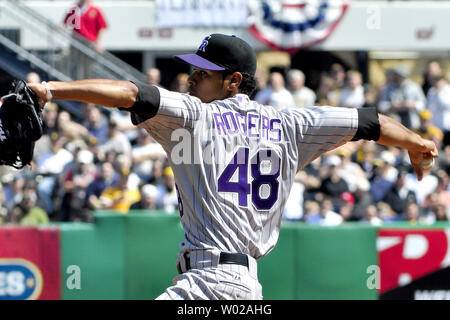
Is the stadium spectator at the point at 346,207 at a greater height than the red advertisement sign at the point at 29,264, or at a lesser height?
greater

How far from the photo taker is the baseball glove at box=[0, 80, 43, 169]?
393 cm

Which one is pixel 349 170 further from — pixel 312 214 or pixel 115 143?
pixel 115 143

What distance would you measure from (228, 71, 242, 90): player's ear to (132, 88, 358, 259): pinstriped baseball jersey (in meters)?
0.06

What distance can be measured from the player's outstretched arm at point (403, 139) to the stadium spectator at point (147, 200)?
620 cm

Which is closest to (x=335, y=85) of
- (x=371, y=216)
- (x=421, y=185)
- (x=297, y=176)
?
(x=421, y=185)

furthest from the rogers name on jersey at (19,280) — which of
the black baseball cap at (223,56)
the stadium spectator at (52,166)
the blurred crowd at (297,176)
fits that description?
the black baseball cap at (223,56)

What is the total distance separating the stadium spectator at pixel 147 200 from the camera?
10.6 m

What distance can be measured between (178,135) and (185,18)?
11488mm

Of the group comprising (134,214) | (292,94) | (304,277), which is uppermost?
(292,94)

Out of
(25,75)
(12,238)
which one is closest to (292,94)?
(25,75)

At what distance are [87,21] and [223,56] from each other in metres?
10.1

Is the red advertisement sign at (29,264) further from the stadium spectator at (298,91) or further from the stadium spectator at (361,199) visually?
the stadium spectator at (298,91)
